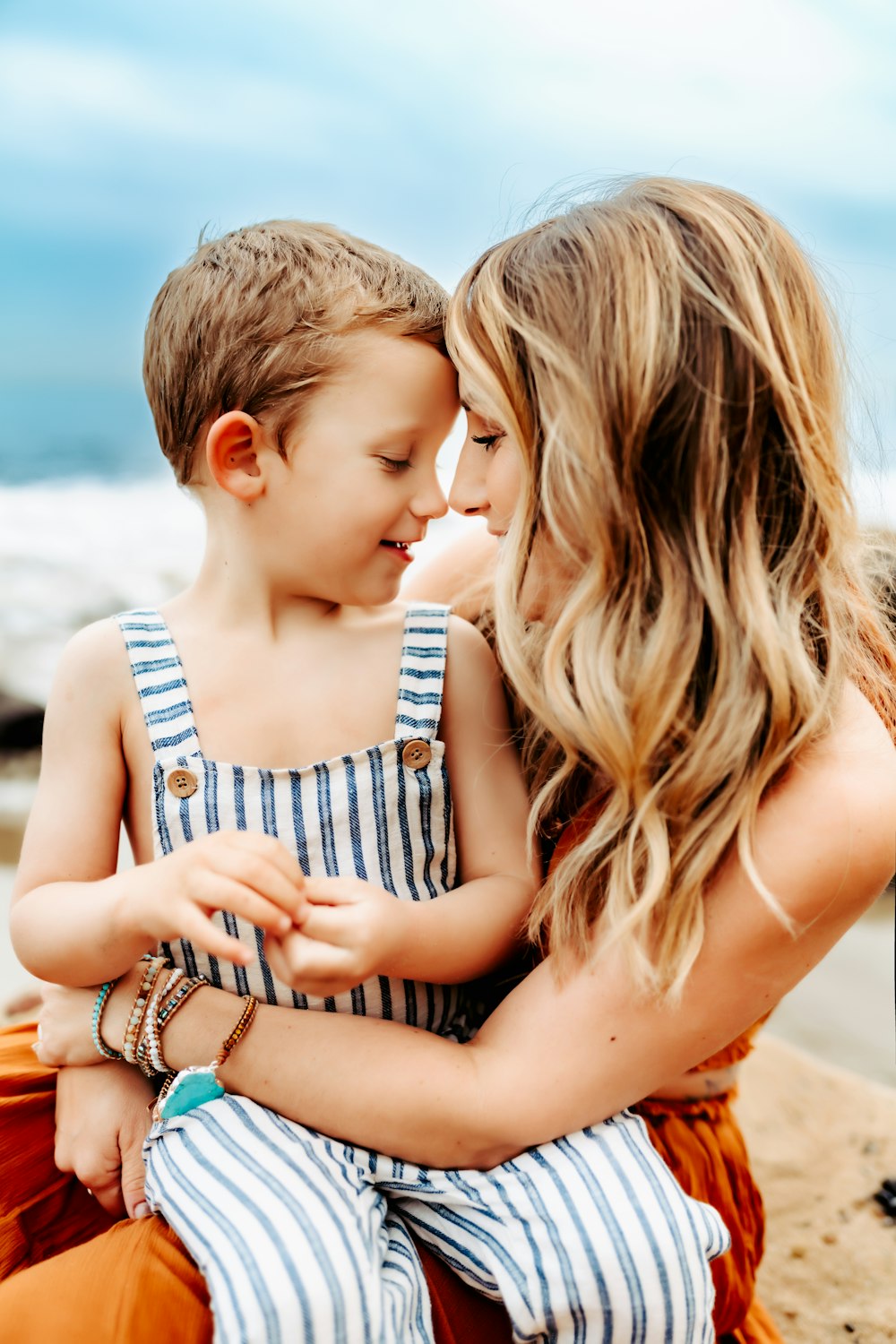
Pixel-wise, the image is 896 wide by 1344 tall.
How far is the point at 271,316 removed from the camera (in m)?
1.44

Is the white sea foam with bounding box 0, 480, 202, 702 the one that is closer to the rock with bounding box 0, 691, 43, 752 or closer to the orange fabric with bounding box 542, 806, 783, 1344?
the rock with bounding box 0, 691, 43, 752

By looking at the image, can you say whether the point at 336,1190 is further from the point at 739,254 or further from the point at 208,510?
the point at 739,254

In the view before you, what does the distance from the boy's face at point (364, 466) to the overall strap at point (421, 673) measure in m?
0.11

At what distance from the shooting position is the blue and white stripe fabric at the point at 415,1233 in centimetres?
110

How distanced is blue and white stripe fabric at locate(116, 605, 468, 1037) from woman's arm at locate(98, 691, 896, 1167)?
11 centimetres

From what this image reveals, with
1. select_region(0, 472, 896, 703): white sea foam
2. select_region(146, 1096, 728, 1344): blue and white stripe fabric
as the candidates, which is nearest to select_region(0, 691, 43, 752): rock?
select_region(0, 472, 896, 703): white sea foam

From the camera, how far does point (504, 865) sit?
1474 mm

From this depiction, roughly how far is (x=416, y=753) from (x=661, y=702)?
0.35m

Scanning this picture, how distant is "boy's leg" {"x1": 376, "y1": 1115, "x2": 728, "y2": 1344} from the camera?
1168mm

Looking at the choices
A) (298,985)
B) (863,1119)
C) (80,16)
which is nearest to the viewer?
(298,985)

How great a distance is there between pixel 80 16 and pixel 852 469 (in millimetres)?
21052

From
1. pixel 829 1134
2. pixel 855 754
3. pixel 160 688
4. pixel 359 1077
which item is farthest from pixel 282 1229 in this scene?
pixel 829 1134

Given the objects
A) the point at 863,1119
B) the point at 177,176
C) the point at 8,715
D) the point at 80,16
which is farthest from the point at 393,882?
the point at 80,16

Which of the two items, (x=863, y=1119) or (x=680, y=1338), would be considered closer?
(x=680, y=1338)
